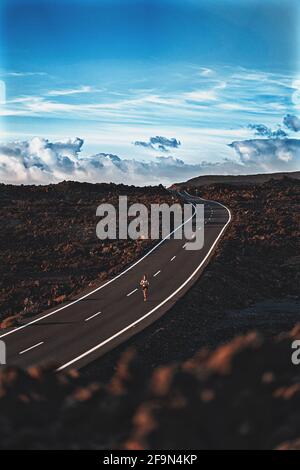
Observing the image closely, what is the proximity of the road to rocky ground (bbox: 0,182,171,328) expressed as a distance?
155 centimetres

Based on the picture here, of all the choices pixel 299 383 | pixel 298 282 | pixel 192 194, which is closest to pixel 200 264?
pixel 298 282

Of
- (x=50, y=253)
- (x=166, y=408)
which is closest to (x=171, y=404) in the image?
(x=166, y=408)

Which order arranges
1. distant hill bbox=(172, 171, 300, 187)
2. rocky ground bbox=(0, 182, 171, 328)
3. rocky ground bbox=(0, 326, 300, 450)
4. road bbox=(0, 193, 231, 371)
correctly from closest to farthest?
rocky ground bbox=(0, 326, 300, 450) → road bbox=(0, 193, 231, 371) → rocky ground bbox=(0, 182, 171, 328) → distant hill bbox=(172, 171, 300, 187)

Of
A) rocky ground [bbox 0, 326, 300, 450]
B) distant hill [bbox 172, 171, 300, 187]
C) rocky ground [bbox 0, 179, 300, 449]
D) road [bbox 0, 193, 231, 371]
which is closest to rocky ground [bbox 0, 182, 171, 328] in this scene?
road [bbox 0, 193, 231, 371]

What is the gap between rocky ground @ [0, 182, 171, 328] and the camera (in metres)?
33.3

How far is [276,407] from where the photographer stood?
1029 cm

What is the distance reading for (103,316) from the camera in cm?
2592

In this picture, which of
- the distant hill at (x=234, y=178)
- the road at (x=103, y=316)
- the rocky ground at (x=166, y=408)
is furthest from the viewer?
the distant hill at (x=234, y=178)

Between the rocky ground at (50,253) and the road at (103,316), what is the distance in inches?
61.2

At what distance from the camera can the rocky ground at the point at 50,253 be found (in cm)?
3328

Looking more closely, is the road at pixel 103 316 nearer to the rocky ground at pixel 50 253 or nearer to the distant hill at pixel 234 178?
the rocky ground at pixel 50 253

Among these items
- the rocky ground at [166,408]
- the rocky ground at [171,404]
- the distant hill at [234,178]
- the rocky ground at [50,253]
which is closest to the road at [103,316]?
the rocky ground at [50,253]

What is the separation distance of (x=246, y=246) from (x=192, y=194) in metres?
57.0

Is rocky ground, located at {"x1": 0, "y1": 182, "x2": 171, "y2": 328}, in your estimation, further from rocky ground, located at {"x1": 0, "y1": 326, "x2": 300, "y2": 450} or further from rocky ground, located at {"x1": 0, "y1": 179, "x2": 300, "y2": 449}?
rocky ground, located at {"x1": 0, "y1": 326, "x2": 300, "y2": 450}
